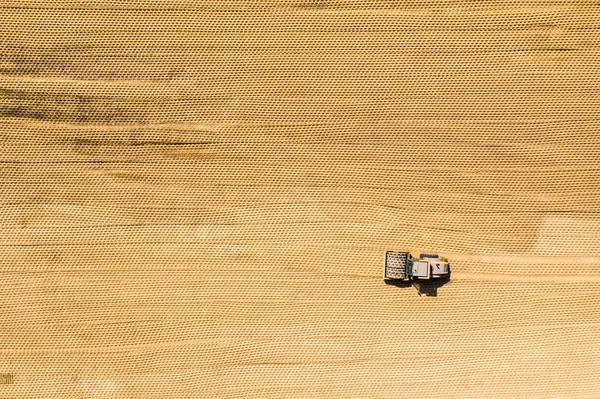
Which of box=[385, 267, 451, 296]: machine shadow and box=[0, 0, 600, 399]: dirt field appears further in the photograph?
box=[385, 267, 451, 296]: machine shadow

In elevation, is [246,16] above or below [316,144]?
above

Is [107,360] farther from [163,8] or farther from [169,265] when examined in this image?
[163,8]

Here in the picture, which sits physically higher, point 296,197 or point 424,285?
point 296,197

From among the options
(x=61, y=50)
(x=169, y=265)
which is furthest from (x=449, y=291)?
(x=61, y=50)

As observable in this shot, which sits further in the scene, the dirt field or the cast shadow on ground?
the cast shadow on ground

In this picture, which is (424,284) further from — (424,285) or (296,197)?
(296,197)

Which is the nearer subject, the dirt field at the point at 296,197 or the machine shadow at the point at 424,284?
the dirt field at the point at 296,197

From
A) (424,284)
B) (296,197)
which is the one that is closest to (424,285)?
(424,284)

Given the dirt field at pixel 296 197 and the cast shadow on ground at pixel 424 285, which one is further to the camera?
the cast shadow on ground at pixel 424 285
